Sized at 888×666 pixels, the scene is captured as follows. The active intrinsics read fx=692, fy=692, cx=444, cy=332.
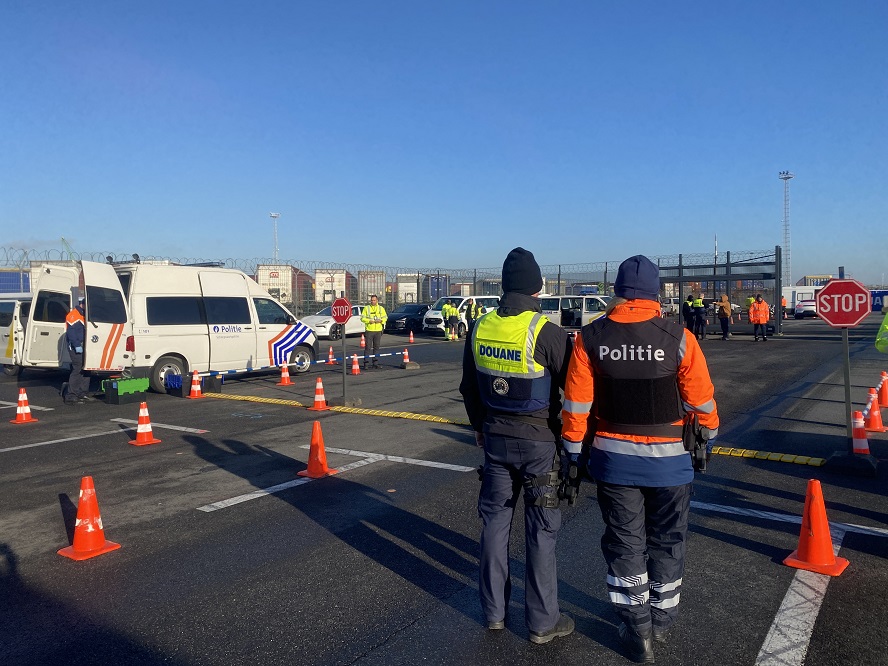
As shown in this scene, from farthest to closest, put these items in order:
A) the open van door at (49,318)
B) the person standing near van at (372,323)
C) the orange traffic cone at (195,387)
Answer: the person standing near van at (372,323), the open van door at (49,318), the orange traffic cone at (195,387)

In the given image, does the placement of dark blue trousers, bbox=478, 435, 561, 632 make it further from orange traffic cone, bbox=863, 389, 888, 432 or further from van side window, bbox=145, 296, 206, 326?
van side window, bbox=145, 296, 206, 326

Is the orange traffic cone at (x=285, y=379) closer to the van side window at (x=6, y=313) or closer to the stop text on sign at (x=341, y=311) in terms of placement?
the stop text on sign at (x=341, y=311)

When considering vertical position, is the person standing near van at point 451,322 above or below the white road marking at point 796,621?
above

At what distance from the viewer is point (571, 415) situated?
3680 mm

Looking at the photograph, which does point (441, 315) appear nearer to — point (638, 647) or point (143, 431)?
point (143, 431)

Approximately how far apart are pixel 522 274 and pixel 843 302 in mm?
5352

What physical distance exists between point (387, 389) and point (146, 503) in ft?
25.6

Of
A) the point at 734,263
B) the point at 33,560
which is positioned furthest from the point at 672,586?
the point at 734,263

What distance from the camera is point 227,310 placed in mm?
14594

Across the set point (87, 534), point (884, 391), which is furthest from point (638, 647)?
point (884, 391)

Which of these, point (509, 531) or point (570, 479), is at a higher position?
point (570, 479)

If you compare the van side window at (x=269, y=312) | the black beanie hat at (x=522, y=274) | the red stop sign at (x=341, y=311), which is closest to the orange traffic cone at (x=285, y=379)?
the van side window at (x=269, y=312)

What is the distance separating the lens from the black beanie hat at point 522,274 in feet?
13.1

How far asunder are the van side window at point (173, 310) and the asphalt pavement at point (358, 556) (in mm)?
3524
